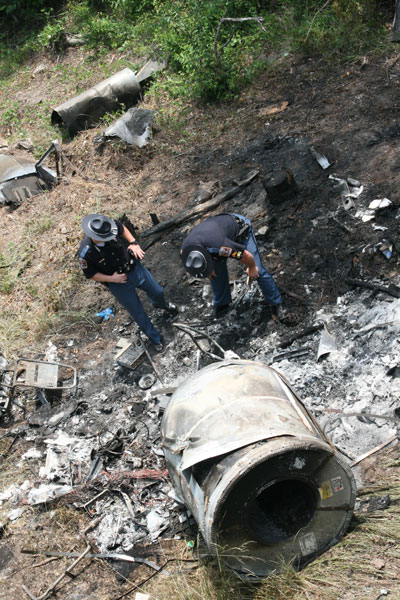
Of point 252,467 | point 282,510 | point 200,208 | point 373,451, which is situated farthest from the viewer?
point 200,208

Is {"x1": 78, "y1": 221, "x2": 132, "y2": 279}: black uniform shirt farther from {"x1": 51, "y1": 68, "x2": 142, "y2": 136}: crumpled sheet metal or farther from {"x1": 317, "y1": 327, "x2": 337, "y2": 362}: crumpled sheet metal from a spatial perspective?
{"x1": 51, "y1": 68, "x2": 142, "y2": 136}: crumpled sheet metal

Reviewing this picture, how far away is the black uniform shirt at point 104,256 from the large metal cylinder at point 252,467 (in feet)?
6.83

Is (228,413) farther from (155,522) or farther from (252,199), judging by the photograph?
(252,199)

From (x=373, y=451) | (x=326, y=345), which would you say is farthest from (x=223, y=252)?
(x=373, y=451)

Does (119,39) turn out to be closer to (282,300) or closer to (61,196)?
(61,196)

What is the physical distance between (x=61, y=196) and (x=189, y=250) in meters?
4.91

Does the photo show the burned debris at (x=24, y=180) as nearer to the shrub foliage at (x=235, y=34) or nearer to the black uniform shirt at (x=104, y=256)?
the shrub foliage at (x=235, y=34)

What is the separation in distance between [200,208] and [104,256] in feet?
8.18

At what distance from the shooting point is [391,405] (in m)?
4.37

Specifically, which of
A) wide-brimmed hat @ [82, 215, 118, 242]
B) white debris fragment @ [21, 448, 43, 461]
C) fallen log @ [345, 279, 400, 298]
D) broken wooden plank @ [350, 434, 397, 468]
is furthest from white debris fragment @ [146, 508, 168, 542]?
fallen log @ [345, 279, 400, 298]

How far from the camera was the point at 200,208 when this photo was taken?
7297 mm

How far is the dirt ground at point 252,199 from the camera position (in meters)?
5.59

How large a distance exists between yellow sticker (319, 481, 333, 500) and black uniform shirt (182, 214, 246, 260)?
7.79ft

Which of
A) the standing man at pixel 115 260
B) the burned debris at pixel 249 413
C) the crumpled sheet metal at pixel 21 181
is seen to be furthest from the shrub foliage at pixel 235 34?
the standing man at pixel 115 260
